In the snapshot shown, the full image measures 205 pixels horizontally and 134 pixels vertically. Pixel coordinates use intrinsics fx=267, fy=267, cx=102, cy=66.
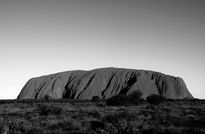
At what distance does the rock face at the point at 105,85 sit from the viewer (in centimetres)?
9556

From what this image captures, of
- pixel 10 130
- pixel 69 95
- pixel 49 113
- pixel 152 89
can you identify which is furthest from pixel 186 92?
pixel 10 130

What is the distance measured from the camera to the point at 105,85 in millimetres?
101562

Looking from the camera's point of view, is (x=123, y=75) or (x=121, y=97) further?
(x=123, y=75)

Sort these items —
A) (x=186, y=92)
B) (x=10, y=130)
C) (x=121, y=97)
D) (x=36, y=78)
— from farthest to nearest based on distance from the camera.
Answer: (x=36, y=78) < (x=186, y=92) < (x=121, y=97) < (x=10, y=130)

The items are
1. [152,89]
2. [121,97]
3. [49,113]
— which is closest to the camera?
[49,113]

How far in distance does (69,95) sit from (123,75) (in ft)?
73.3

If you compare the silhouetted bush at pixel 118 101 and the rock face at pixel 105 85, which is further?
the rock face at pixel 105 85

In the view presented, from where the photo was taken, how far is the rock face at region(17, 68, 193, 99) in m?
95.6

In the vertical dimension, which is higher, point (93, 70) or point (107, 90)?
point (93, 70)

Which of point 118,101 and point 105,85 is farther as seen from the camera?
point 105,85

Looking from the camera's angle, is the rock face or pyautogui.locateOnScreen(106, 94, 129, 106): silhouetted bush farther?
the rock face

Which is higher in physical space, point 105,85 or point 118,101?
point 118,101

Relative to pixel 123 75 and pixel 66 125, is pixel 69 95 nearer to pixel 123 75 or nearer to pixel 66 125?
pixel 123 75

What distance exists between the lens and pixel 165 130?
11664mm
